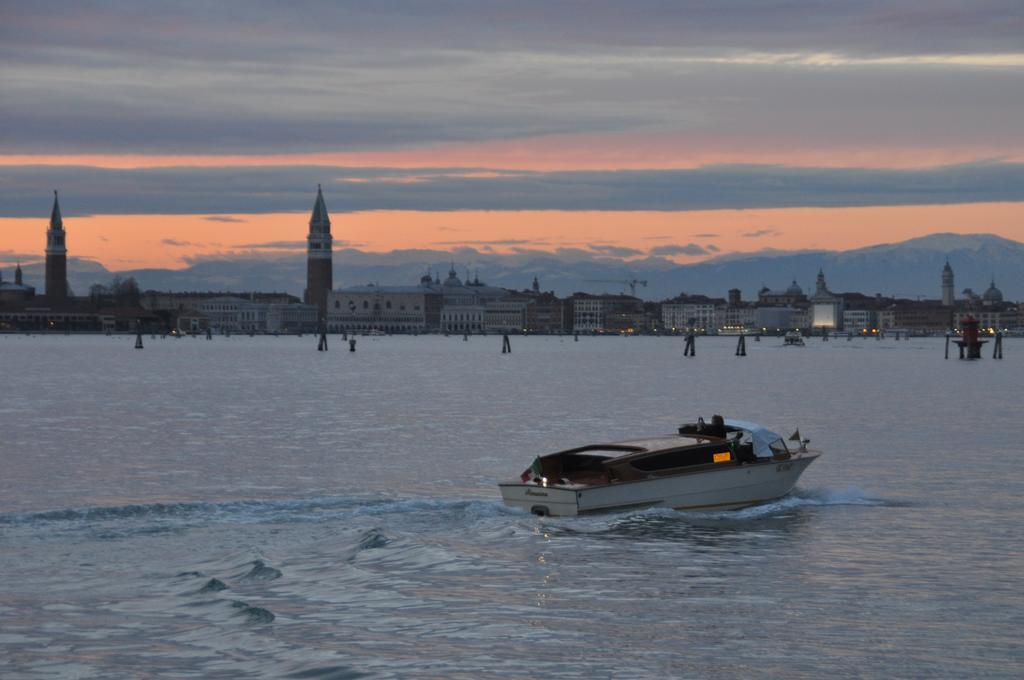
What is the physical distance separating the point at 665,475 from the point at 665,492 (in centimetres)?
32

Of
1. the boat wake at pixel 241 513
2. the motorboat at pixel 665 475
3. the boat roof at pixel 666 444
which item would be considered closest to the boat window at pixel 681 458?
the motorboat at pixel 665 475

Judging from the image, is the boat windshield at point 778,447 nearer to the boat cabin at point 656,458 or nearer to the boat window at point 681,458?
the boat cabin at point 656,458

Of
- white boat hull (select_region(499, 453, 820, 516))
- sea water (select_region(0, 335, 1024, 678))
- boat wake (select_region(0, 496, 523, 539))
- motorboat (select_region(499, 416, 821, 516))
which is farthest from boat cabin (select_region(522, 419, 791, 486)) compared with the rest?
boat wake (select_region(0, 496, 523, 539))

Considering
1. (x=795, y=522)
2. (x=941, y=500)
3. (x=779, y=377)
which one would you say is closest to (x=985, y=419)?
(x=941, y=500)

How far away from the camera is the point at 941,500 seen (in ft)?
107

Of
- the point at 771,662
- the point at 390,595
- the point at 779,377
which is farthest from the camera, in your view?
the point at 779,377

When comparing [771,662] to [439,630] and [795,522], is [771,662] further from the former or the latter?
[795,522]

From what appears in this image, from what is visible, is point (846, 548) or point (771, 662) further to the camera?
point (846, 548)

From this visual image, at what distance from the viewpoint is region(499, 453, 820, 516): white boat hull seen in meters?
28.4

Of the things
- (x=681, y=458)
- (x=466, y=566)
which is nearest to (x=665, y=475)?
(x=681, y=458)

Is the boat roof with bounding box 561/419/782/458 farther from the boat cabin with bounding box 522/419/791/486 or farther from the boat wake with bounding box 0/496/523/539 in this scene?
the boat wake with bounding box 0/496/523/539

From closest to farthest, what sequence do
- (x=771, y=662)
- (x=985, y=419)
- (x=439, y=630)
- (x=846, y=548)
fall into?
(x=771, y=662) < (x=439, y=630) < (x=846, y=548) < (x=985, y=419)

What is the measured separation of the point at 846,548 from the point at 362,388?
62.4 metres

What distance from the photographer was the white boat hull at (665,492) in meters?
28.4
